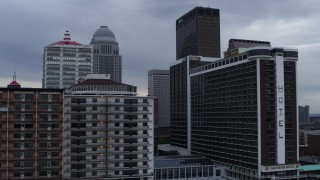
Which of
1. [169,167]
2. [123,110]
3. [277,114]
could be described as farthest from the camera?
[169,167]

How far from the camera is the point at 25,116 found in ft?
411

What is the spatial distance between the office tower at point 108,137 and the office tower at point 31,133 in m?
8.42

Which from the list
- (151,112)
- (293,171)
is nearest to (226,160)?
(293,171)

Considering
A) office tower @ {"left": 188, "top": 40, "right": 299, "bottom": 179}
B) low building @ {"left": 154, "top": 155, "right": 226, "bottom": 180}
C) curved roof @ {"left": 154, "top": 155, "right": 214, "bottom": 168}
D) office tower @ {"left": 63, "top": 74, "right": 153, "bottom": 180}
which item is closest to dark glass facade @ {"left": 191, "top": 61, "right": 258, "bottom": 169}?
office tower @ {"left": 188, "top": 40, "right": 299, "bottom": 179}

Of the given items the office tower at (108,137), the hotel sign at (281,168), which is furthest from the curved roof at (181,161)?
the hotel sign at (281,168)

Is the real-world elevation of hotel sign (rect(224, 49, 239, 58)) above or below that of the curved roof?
above

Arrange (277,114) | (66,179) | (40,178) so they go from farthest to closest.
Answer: (277,114) < (66,179) < (40,178)

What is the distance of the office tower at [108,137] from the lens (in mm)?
136000

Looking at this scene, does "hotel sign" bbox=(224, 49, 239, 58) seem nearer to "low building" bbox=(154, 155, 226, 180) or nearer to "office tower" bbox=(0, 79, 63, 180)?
"low building" bbox=(154, 155, 226, 180)

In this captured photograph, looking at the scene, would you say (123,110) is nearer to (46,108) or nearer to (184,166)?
(46,108)

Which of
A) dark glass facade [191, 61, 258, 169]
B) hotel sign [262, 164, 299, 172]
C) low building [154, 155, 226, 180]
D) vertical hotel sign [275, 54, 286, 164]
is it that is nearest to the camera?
hotel sign [262, 164, 299, 172]

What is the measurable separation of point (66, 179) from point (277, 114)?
8305 cm

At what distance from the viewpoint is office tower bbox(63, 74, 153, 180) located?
13600 centimetres

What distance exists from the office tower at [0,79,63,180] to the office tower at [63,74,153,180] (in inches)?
332
